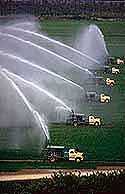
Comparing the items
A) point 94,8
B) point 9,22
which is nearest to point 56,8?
point 94,8

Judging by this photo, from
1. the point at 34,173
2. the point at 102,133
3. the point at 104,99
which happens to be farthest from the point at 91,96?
the point at 34,173

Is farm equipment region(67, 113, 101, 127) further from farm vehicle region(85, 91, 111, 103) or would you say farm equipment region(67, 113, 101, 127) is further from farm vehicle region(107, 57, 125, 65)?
farm vehicle region(107, 57, 125, 65)

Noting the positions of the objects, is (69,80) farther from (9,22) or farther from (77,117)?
(9,22)

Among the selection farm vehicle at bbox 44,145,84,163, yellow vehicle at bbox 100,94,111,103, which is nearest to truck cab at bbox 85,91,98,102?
yellow vehicle at bbox 100,94,111,103

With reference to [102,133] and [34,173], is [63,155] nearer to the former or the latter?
[34,173]

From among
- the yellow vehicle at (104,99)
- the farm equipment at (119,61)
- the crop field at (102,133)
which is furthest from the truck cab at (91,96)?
the farm equipment at (119,61)

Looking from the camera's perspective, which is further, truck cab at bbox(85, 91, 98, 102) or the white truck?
the white truck

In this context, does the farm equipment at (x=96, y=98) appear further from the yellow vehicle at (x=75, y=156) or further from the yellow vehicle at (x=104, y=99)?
the yellow vehicle at (x=75, y=156)

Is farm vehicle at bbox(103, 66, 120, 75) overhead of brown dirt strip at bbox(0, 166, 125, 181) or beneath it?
overhead
